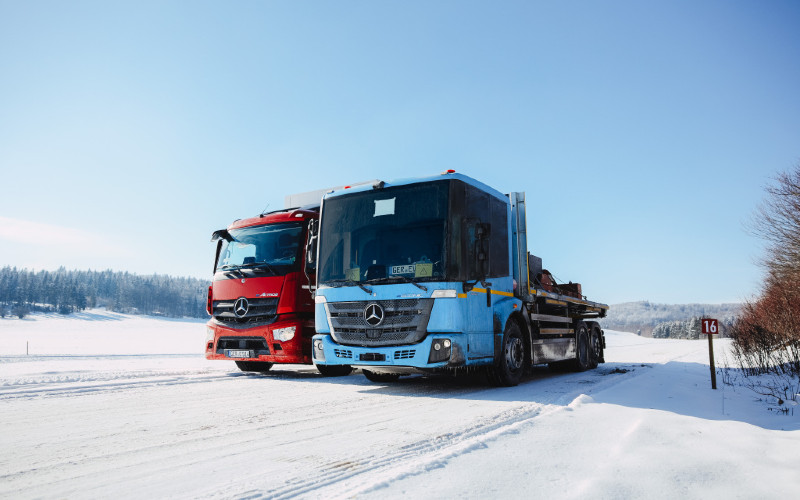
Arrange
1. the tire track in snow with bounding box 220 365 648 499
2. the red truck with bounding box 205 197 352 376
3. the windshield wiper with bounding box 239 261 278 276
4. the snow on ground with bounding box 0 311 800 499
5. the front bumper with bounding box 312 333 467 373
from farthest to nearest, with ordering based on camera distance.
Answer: the windshield wiper with bounding box 239 261 278 276 → the red truck with bounding box 205 197 352 376 → the front bumper with bounding box 312 333 467 373 → the snow on ground with bounding box 0 311 800 499 → the tire track in snow with bounding box 220 365 648 499

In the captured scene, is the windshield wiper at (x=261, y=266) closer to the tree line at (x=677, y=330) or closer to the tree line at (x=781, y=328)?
the tree line at (x=781, y=328)

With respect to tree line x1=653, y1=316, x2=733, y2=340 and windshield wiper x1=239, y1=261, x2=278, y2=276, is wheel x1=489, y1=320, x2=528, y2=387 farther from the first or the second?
tree line x1=653, y1=316, x2=733, y2=340

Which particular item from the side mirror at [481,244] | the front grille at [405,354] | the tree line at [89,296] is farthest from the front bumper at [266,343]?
the tree line at [89,296]

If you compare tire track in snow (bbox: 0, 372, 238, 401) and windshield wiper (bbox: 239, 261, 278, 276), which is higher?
windshield wiper (bbox: 239, 261, 278, 276)

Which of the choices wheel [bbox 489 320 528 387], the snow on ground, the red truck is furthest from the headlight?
wheel [bbox 489 320 528 387]

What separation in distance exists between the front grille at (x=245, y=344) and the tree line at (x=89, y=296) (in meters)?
106

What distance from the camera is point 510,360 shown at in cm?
852

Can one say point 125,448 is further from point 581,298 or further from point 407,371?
point 581,298

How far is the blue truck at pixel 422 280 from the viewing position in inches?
287

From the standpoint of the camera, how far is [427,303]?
7266 millimetres

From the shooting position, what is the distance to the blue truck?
23.9 ft

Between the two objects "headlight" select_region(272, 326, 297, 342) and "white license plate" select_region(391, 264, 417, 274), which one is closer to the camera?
"white license plate" select_region(391, 264, 417, 274)

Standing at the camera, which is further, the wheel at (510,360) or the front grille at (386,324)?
the wheel at (510,360)

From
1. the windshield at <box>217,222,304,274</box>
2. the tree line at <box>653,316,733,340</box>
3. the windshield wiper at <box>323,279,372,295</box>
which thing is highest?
the windshield at <box>217,222,304,274</box>
